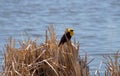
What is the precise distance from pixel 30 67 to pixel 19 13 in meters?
21.4

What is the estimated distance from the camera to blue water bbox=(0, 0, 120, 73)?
19797mm

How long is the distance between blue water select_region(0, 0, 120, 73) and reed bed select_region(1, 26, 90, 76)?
603 centimetres

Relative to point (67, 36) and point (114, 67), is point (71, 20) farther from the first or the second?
point (114, 67)

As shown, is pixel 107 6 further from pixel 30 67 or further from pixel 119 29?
pixel 30 67

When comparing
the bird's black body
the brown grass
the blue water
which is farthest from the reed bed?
the blue water

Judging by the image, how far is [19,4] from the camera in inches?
1305

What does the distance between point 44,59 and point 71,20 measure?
18646 mm

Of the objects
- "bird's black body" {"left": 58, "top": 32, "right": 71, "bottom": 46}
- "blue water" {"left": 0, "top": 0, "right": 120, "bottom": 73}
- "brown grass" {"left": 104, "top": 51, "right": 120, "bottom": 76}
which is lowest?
"blue water" {"left": 0, "top": 0, "right": 120, "bottom": 73}

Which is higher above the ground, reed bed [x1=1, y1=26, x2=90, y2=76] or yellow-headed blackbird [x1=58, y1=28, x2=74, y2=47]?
yellow-headed blackbird [x1=58, y1=28, x2=74, y2=47]

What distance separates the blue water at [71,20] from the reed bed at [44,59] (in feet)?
19.8

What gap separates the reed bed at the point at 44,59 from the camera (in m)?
8.64

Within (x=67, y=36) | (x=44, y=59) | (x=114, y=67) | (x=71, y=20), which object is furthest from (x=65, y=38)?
(x=71, y=20)

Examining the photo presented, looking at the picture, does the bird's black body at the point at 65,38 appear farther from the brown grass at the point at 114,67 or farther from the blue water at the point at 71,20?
the blue water at the point at 71,20

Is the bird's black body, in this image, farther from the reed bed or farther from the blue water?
the blue water
